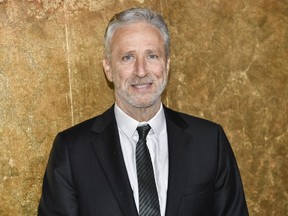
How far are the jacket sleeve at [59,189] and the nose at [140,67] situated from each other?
43cm

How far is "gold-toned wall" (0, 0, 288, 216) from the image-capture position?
272 cm

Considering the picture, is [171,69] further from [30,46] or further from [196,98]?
[30,46]

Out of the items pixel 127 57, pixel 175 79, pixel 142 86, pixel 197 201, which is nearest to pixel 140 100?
pixel 142 86

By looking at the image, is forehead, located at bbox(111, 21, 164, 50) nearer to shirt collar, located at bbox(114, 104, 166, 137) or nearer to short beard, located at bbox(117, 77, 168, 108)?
short beard, located at bbox(117, 77, 168, 108)

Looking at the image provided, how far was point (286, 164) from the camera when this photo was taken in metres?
3.34

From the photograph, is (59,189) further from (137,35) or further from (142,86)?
(137,35)

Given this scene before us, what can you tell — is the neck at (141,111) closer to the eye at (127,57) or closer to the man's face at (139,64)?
the man's face at (139,64)

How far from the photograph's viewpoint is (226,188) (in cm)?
254

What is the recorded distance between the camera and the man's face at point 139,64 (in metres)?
2.41

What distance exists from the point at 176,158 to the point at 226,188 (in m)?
0.27

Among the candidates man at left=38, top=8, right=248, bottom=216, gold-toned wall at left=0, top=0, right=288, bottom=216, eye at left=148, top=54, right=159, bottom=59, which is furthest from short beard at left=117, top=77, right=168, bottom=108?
gold-toned wall at left=0, top=0, right=288, bottom=216

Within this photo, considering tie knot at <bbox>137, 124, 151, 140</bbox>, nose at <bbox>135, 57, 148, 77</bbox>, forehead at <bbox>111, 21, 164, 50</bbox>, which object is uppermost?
forehead at <bbox>111, 21, 164, 50</bbox>

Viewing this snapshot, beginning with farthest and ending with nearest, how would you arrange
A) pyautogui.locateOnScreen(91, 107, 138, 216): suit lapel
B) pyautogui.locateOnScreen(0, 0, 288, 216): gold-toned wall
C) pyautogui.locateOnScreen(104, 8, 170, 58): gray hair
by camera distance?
pyautogui.locateOnScreen(0, 0, 288, 216): gold-toned wall, pyautogui.locateOnScreen(104, 8, 170, 58): gray hair, pyautogui.locateOnScreen(91, 107, 138, 216): suit lapel

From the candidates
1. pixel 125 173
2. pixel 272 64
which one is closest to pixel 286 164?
pixel 272 64
